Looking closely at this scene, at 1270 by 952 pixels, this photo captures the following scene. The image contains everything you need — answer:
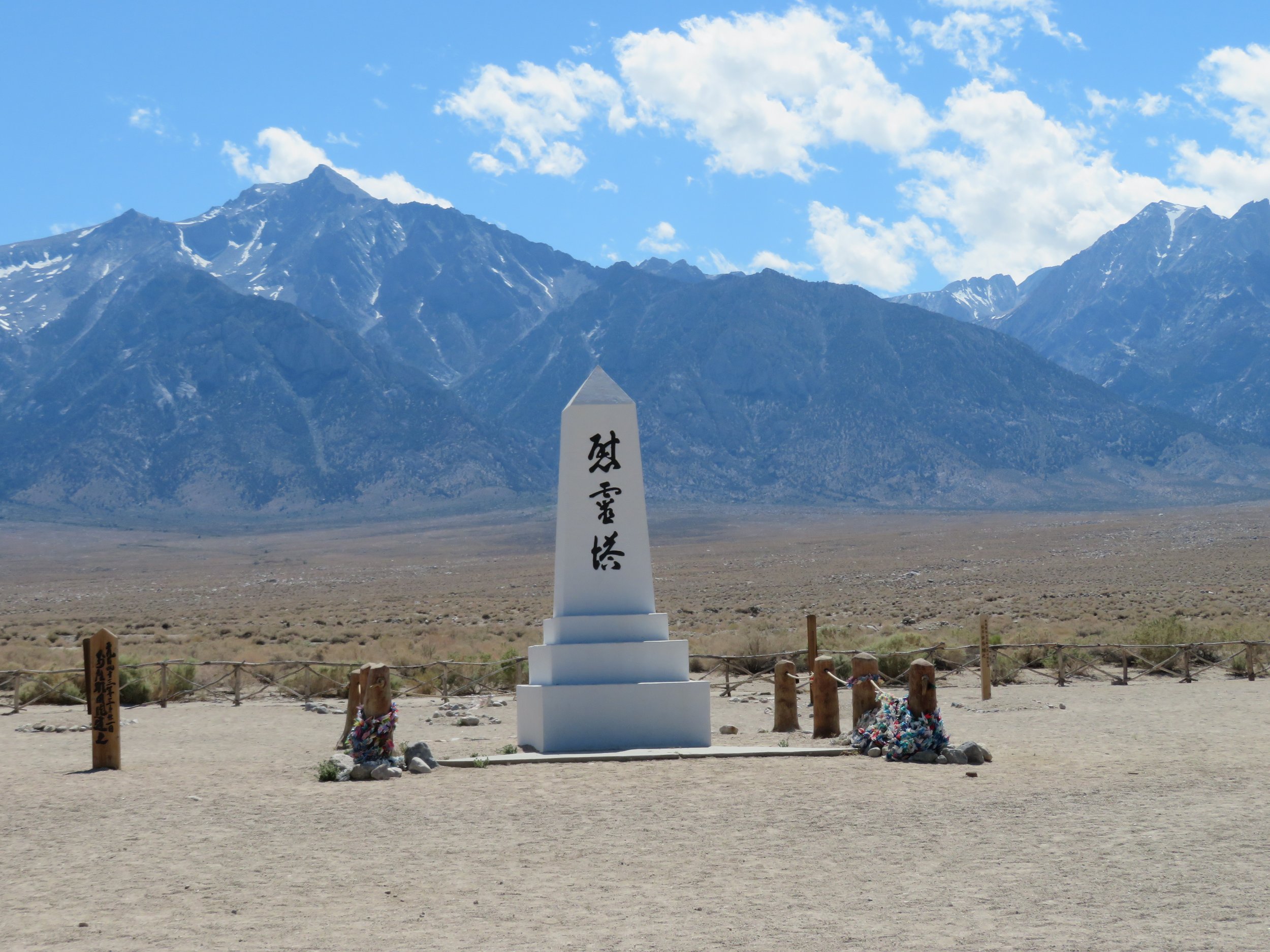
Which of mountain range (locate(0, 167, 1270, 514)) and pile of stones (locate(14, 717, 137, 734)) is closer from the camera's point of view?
pile of stones (locate(14, 717, 137, 734))

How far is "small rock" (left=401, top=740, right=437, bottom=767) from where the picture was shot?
1219cm

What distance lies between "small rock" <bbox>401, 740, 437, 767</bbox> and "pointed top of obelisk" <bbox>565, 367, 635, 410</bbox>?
3902 mm

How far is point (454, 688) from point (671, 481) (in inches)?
4487

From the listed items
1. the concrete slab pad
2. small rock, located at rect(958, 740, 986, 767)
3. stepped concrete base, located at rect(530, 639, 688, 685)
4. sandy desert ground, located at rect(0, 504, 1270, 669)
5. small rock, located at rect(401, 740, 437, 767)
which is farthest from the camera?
sandy desert ground, located at rect(0, 504, 1270, 669)

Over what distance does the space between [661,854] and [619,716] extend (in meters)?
4.75

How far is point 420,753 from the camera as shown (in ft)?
40.1

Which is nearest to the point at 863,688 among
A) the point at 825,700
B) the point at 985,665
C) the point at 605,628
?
the point at 825,700

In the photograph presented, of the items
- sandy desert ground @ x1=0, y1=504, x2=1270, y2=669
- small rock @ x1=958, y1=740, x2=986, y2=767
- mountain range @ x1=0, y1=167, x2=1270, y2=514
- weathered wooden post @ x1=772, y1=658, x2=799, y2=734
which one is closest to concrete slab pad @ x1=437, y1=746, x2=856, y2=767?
small rock @ x1=958, y1=740, x2=986, y2=767

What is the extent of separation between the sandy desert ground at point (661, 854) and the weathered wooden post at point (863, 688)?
0.95 m

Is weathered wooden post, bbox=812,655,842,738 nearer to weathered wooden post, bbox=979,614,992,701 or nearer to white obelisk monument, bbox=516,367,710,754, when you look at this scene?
white obelisk monument, bbox=516,367,710,754

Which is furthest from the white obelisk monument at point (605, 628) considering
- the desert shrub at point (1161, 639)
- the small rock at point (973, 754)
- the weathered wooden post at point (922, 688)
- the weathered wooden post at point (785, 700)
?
the desert shrub at point (1161, 639)

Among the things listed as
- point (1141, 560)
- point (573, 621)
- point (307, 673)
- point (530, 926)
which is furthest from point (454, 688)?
point (1141, 560)

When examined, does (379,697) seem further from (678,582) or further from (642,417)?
(642,417)

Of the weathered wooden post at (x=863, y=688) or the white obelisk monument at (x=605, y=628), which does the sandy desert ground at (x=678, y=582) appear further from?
the white obelisk monument at (x=605, y=628)
